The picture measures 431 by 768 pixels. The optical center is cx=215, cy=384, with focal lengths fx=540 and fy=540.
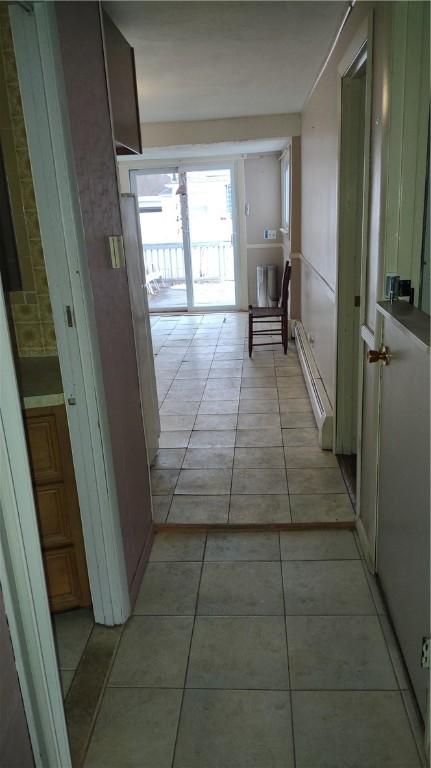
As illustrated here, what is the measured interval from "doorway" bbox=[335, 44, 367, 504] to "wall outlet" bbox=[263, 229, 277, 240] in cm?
475

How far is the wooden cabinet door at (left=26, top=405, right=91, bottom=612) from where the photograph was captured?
186cm

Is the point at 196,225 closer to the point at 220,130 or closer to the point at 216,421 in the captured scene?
the point at 220,130

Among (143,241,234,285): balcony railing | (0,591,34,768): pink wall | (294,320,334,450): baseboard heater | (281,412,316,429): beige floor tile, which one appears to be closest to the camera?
(0,591,34,768): pink wall

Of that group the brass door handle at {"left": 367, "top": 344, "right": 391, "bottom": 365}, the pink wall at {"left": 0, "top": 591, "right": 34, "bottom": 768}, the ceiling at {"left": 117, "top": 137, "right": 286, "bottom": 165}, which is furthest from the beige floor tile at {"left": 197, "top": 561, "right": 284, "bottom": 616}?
the ceiling at {"left": 117, "top": 137, "right": 286, "bottom": 165}

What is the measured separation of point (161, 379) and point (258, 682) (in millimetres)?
3443

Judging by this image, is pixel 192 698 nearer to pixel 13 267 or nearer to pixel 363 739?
pixel 363 739

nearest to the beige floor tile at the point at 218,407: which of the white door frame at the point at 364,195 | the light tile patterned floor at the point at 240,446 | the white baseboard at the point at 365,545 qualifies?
the light tile patterned floor at the point at 240,446

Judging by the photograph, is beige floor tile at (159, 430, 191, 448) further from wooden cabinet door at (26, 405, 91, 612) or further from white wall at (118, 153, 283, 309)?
white wall at (118, 153, 283, 309)

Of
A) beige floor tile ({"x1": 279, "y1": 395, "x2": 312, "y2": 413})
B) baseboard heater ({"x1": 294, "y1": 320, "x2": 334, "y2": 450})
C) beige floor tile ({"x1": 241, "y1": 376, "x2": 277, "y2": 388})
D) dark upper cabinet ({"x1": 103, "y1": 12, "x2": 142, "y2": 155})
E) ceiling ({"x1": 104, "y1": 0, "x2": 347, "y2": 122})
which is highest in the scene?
ceiling ({"x1": 104, "y1": 0, "x2": 347, "y2": 122})

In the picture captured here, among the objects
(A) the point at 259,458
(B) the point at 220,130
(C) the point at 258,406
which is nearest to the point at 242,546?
(A) the point at 259,458

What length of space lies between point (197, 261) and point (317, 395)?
451 centimetres


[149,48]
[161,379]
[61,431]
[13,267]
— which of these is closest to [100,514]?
[61,431]

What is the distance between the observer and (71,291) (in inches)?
65.9

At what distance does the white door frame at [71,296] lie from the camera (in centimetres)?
150
